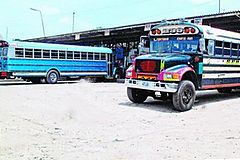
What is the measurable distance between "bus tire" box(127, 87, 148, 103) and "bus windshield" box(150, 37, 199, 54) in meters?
1.49

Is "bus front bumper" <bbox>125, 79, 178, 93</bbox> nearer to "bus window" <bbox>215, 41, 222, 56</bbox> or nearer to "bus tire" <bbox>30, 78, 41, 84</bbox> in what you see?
"bus window" <bbox>215, 41, 222, 56</bbox>

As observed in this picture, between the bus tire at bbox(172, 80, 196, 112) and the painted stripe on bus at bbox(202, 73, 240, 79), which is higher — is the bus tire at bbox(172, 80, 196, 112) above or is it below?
below

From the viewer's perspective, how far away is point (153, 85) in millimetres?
10555

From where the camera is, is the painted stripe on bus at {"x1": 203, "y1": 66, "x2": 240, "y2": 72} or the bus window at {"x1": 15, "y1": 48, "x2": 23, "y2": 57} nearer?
the painted stripe on bus at {"x1": 203, "y1": 66, "x2": 240, "y2": 72}

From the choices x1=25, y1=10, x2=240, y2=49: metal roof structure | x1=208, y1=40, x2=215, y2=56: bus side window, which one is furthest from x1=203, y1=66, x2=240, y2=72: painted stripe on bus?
x1=25, y1=10, x2=240, y2=49: metal roof structure

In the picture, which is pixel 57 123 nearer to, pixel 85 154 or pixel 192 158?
pixel 85 154

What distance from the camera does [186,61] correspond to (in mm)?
10812

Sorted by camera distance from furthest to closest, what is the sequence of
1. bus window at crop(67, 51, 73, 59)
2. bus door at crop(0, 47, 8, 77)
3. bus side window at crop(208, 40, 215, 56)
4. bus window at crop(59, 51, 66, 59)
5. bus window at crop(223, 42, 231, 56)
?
bus window at crop(67, 51, 73, 59) < bus window at crop(59, 51, 66, 59) < bus door at crop(0, 47, 8, 77) < bus window at crop(223, 42, 231, 56) < bus side window at crop(208, 40, 215, 56)

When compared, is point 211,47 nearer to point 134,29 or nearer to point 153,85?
point 153,85

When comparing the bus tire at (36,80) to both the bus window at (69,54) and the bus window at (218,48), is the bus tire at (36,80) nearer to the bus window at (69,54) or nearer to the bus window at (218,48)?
the bus window at (69,54)

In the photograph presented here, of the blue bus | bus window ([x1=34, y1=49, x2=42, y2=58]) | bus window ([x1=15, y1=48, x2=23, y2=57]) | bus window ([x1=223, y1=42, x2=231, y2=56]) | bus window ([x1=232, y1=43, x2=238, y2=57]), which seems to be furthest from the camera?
bus window ([x1=34, y1=49, x2=42, y2=58])

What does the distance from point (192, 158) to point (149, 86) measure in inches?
215

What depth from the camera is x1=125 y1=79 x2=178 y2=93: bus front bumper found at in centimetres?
1020

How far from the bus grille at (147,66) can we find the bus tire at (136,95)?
3.21 feet
